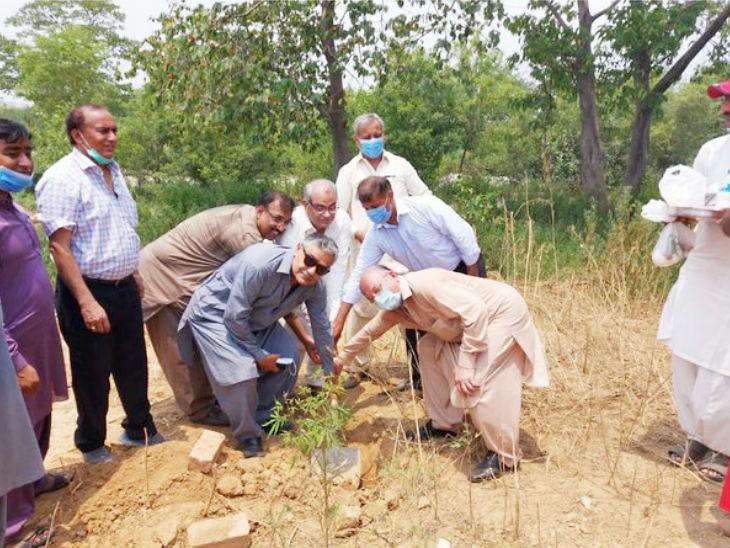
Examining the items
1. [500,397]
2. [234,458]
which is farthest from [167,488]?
[500,397]

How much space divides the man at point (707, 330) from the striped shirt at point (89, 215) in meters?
2.65

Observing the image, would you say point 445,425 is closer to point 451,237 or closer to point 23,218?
point 451,237

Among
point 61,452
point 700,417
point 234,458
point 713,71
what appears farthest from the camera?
point 713,71

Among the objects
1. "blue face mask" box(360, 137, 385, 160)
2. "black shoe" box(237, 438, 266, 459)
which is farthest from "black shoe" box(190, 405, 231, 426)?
"blue face mask" box(360, 137, 385, 160)

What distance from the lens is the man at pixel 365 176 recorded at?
4.13 meters

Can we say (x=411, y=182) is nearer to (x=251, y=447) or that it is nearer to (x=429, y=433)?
(x=429, y=433)

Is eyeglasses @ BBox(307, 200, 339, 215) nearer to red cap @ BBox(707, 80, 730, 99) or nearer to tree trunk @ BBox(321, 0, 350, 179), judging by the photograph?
red cap @ BBox(707, 80, 730, 99)

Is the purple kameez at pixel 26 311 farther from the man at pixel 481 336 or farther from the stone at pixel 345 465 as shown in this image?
the man at pixel 481 336

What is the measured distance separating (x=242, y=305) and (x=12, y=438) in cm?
120

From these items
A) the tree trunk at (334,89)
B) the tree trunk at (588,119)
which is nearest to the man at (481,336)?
the tree trunk at (334,89)

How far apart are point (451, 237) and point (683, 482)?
165 centimetres

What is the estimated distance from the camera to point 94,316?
8.96 feet

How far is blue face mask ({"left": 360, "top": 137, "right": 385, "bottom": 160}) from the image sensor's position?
410 cm

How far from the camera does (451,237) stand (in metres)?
3.45
